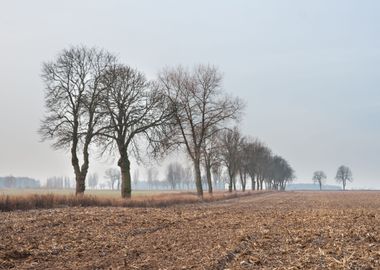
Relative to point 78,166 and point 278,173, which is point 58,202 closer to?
point 78,166

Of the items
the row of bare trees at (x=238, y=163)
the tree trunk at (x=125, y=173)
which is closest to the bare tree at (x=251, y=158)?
the row of bare trees at (x=238, y=163)

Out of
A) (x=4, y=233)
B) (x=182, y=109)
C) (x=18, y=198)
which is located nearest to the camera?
(x=4, y=233)

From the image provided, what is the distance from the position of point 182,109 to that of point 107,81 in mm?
10788

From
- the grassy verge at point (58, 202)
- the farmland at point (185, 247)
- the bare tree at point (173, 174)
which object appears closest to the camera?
the farmland at point (185, 247)

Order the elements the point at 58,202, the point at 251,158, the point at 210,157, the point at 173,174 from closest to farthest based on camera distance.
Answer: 1. the point at 58,202
2. the point at 210,157
3. the point at 251,158
4. the point at 173,174

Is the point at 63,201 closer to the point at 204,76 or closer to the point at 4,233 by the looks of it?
the point at 4,233

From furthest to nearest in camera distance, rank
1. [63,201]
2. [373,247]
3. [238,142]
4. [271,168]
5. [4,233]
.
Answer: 1. [271,168]
2. [238,142]
3. [63,201]
4. [4,233]
5. [373,247]

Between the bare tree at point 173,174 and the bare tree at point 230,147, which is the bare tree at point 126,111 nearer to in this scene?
the bare tree at point 230,147

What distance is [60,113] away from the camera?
44.0m

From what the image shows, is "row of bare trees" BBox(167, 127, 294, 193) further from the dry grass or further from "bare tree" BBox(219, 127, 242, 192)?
the dry grass

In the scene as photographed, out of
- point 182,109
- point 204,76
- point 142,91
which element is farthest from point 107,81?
point 204,76

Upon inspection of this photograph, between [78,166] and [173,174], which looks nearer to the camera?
[78,166]

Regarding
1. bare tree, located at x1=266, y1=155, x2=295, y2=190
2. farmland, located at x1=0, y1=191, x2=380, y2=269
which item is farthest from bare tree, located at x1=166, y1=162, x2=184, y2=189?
farmland, located at x1=0, y1=191, x2=380, y2=269

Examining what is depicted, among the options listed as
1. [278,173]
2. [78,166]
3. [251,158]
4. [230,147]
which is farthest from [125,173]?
[278,173]
